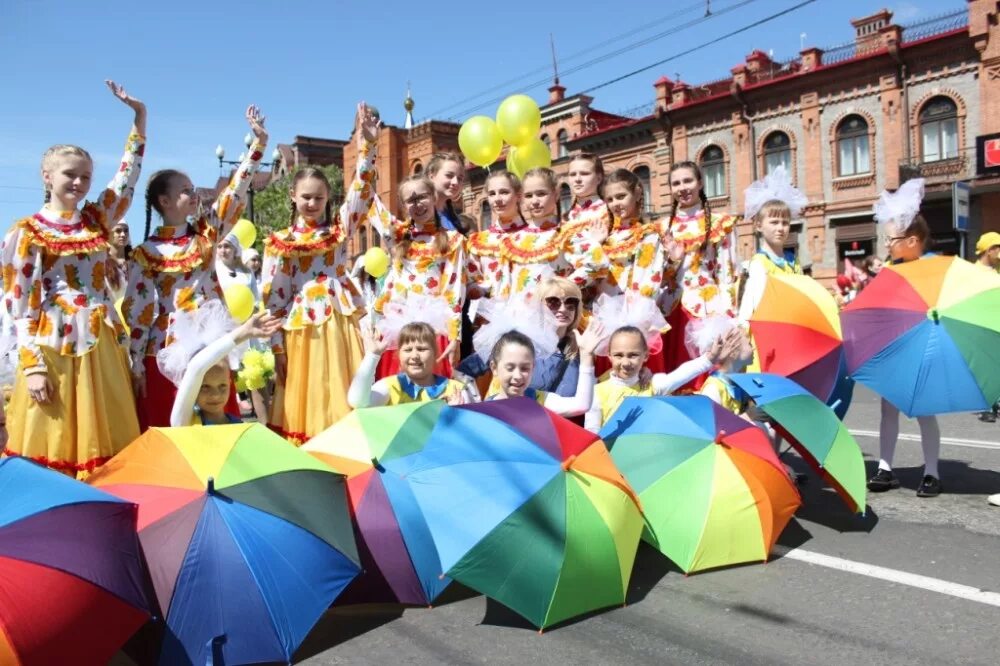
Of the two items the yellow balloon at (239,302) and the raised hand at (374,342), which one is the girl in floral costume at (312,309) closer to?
the raised hand at (374,342)

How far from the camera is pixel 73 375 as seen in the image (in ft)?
14.1

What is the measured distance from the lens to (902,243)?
557 centimetres

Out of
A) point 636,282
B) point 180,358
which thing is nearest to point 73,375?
point 180,358

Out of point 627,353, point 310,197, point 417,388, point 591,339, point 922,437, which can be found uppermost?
point 310,197

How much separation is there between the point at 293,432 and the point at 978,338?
3996 millimetres

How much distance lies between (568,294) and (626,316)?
39 cm

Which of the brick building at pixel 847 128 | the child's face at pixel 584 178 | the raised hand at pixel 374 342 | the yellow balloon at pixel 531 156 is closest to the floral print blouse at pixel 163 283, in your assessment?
the raised hand at pixel 374 342

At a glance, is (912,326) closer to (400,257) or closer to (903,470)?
(903,470)

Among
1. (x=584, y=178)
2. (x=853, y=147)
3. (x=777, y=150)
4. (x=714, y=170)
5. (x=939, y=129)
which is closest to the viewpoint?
(x=584, y=178)

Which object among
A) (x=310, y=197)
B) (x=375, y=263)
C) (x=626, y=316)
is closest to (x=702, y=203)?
(x=626, y=316)

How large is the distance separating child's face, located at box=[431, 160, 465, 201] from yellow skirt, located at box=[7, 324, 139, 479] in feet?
8.34

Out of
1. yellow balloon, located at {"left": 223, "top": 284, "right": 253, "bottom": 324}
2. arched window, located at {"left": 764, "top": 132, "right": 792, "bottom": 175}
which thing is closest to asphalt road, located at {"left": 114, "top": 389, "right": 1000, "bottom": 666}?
yellow balloon, located at {"left": 223, "top": 284, "right": 253, "bottom": 324}

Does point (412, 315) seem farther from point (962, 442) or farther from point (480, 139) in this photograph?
point (962, 442)

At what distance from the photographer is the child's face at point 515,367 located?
4488 millimetres
